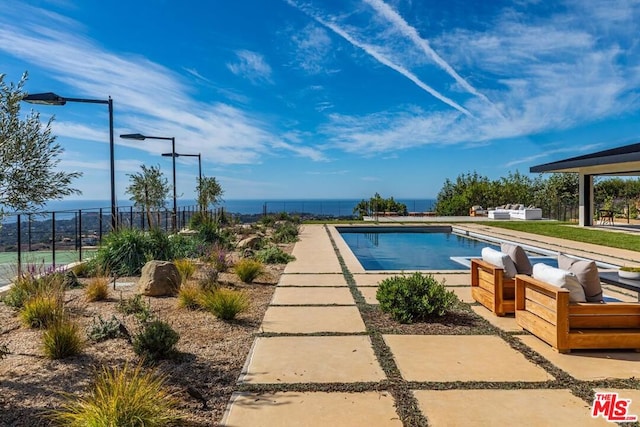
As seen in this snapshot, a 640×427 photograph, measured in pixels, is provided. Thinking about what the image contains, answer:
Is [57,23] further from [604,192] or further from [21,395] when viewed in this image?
[604,192]

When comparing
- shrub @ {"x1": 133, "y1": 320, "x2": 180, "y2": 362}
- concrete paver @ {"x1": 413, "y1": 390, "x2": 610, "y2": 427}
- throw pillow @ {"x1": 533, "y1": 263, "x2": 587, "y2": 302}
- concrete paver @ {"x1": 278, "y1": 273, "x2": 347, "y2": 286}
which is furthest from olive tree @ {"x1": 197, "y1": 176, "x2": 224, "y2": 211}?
concrete paver @ {"x1": 413, "y1": 390, "x2": 610, "y2": 427}

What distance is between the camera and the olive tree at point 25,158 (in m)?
2.99

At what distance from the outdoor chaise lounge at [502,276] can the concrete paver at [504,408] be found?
188cm

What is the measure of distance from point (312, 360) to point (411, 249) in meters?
9.74

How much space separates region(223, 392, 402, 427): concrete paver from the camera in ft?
7.98

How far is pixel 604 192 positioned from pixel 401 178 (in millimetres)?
14000

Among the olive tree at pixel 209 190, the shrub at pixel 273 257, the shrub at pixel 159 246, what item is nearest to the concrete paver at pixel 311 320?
the shrub at pixel 159 246

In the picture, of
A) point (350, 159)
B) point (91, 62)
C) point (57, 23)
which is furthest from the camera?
point (350, 159)

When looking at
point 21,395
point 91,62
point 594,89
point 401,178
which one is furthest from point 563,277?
point 401,178

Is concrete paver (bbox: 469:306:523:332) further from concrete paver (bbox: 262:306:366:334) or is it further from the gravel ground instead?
the gravel ground

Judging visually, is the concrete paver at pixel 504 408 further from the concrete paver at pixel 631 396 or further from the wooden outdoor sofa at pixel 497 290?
the wooden outdoor sofa at pixel 497 290

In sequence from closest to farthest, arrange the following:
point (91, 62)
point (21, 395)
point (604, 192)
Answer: point (21, 395), point (91, 62), point (604, 192)

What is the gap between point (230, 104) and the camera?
18.3m

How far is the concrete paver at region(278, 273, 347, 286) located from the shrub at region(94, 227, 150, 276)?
2.56m
